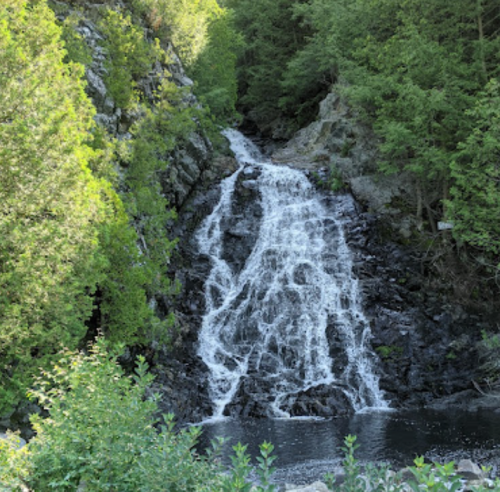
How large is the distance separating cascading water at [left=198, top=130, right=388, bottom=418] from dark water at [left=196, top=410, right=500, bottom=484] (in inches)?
57.1

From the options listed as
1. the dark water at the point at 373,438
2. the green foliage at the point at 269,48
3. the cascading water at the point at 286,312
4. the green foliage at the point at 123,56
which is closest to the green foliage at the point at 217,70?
the green foliage at the point at 269,48

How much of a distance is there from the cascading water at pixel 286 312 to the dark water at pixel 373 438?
4.75 ft

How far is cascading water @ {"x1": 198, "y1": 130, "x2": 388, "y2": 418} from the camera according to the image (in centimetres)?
1783

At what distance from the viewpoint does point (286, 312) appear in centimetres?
2012

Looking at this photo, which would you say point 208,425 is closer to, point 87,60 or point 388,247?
point 388,247

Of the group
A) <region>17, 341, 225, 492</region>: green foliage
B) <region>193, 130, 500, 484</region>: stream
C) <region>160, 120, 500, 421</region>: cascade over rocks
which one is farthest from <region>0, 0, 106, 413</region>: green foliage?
<region>160, 120, 500, 421</region>: cascade over rocks

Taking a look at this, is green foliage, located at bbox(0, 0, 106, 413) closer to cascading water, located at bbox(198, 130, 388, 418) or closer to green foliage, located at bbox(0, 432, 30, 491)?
green foliage, located at bbox(0, 432, 30, 491)

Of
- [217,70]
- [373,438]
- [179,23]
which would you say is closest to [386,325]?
[373,438]

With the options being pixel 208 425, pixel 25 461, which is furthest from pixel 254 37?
pixel 25 461

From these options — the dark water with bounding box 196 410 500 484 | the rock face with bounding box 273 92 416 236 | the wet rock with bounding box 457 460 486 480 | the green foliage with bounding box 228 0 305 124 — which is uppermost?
the green foliage with bounding box 228 0 305 124

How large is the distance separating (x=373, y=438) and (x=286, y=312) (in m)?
7.19

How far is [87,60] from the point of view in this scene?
55.8 ft

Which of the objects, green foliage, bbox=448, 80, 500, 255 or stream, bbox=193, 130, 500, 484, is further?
green foliage, bbox=448, 80, 500, 255

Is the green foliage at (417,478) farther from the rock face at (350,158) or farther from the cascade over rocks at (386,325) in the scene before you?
the rock face at (350,158)
